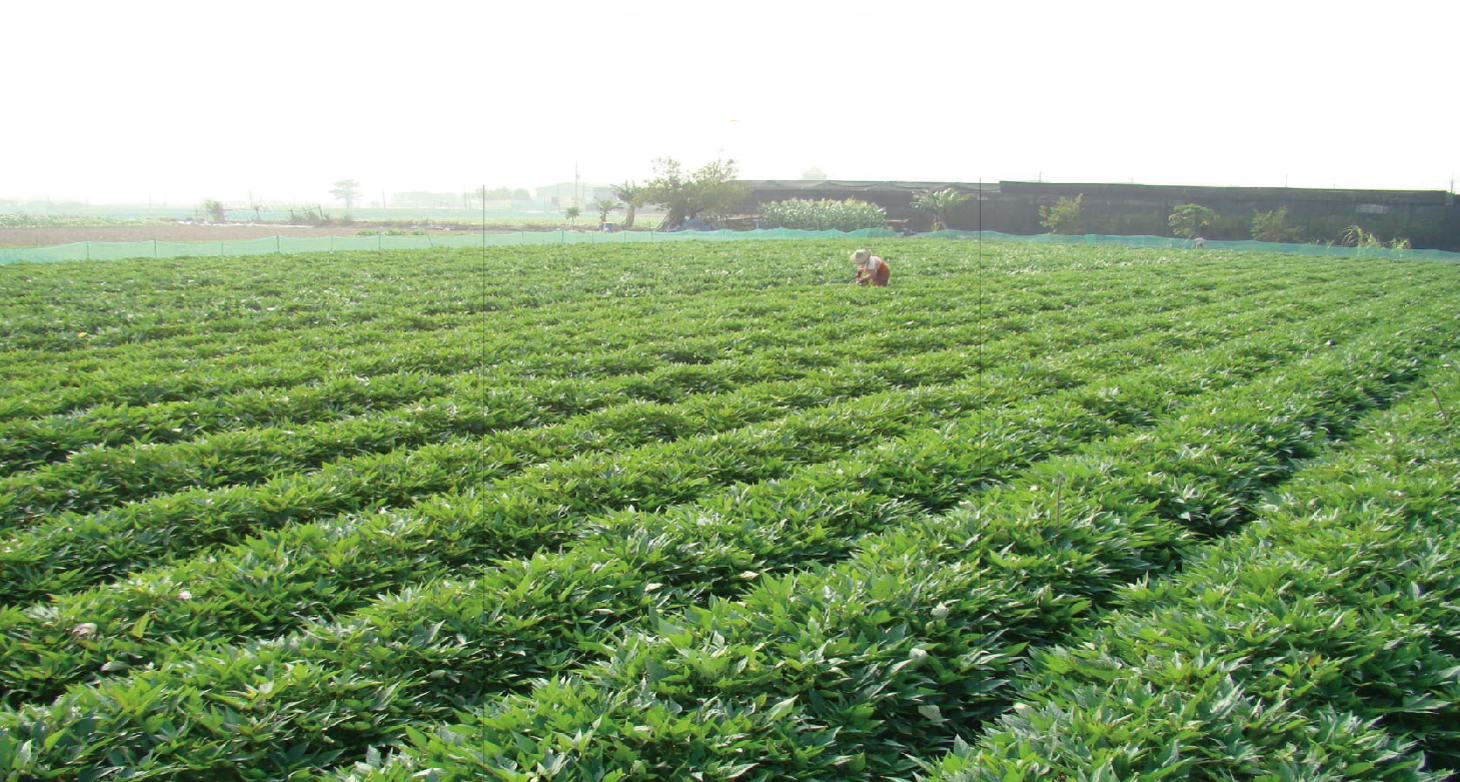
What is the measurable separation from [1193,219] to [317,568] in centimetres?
5091

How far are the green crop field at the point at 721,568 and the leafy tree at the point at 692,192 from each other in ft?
169

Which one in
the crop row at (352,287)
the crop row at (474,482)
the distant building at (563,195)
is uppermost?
the distant building at (563,195)

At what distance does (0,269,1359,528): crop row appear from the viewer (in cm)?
493

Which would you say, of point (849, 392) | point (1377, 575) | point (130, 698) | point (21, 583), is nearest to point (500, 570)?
point (130, 698)

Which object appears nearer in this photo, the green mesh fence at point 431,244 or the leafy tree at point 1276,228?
the green mesh fence at point 431,244

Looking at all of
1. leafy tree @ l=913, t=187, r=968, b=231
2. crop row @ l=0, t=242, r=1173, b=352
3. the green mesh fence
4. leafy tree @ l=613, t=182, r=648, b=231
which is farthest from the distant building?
crop row @ l=0, t=242, r=1173, b=352

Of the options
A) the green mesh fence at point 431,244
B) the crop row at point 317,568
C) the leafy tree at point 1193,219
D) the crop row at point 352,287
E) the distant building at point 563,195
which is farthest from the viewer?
the distant building at point 563,195

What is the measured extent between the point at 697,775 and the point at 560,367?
663 cm

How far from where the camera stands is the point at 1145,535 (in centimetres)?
422

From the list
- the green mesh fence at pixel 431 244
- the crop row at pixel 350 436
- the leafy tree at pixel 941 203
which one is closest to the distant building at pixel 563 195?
the leafy tree at pixel 941 203

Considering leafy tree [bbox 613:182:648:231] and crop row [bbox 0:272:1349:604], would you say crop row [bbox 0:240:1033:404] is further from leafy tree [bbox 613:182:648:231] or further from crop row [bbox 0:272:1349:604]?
leafy tree [bbox 613:182:648:231]

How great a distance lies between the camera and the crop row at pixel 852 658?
249 cm

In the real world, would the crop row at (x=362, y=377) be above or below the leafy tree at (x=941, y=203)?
below

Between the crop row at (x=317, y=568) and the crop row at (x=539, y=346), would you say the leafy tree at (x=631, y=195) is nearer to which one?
the crop row at (x=539, y=346)
